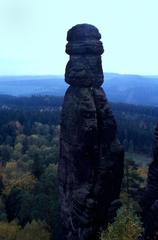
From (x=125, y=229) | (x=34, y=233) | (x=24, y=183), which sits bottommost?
(x=24, y=183)

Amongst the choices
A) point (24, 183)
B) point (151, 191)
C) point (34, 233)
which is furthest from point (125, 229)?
point (24, 183)

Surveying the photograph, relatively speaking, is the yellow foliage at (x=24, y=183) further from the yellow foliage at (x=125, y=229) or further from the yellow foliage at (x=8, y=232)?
the yellow foliage at (x=125, y=229)

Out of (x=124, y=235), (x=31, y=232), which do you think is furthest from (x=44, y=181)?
(x=124, y=235)

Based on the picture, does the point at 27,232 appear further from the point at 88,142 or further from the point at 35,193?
the point at 88,142

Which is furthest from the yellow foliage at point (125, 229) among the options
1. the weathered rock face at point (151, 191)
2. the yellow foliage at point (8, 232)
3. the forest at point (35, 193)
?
the yellow foliage at point (8, 232)

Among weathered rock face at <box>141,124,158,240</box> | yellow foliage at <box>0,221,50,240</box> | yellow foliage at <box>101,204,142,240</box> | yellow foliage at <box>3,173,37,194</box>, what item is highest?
weathered rock face at <box>141,124,158,240</box>

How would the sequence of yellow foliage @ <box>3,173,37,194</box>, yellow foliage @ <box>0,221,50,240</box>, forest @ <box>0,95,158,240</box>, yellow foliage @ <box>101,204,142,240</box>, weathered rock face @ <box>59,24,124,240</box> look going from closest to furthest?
yellow foliage @ <box>101,204,142,240</box>
weathered rock face @ <box>59,24,124,240</box>
forest @ <box>0,95,158,240</box>
yellow foliage @ <box>0,221,50,240</box>
yellow foliage @ <box>3,173,37,194</box>

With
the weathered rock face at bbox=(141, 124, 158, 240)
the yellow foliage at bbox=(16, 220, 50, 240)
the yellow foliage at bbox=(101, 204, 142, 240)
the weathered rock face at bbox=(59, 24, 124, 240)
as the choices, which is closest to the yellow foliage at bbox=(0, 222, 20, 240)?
the yellow foliage at bbox=(16, 220, 50, 240)

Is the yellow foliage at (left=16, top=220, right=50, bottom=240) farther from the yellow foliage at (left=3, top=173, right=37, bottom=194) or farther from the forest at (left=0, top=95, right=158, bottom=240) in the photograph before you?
the yellow foliage at (left=3, top=173, right=37, bottom=194)
